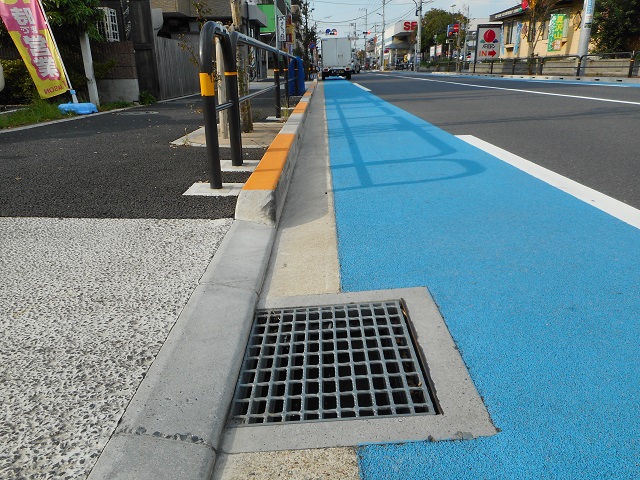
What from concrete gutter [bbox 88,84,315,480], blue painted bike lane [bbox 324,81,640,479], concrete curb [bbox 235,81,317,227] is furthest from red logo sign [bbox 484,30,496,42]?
concrete gutter [bbox 88,84,315,480]

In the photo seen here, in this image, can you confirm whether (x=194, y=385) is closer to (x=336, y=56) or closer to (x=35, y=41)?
(x=35, y=41)

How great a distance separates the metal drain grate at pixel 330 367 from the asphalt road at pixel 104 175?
5.18 feet

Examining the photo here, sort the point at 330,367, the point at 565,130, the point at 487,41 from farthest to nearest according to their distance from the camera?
the point at 487,41 → the point at 565,130 → the point at 330,367

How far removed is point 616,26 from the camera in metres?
31.8

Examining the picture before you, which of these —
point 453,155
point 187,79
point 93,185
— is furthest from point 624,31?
point 93,185

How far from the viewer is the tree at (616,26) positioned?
102ft

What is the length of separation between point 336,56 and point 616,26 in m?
19.4

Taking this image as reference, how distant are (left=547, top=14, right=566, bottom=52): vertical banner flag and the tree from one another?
3640 millimetres

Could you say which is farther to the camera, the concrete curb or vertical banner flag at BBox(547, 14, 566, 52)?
vertical banner flag at BBox(547, 14, 566, 52)

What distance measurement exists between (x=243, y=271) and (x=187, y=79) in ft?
61.9

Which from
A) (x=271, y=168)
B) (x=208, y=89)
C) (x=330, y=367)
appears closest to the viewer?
(x=330, y=367)

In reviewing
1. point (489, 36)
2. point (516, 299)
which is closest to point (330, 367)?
point (516, 299)

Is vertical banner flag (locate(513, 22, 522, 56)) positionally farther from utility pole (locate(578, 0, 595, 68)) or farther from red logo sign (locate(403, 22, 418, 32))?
red logo sign (locate(403, 22, 418, 32))

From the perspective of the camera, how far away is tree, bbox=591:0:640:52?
31000 mm
